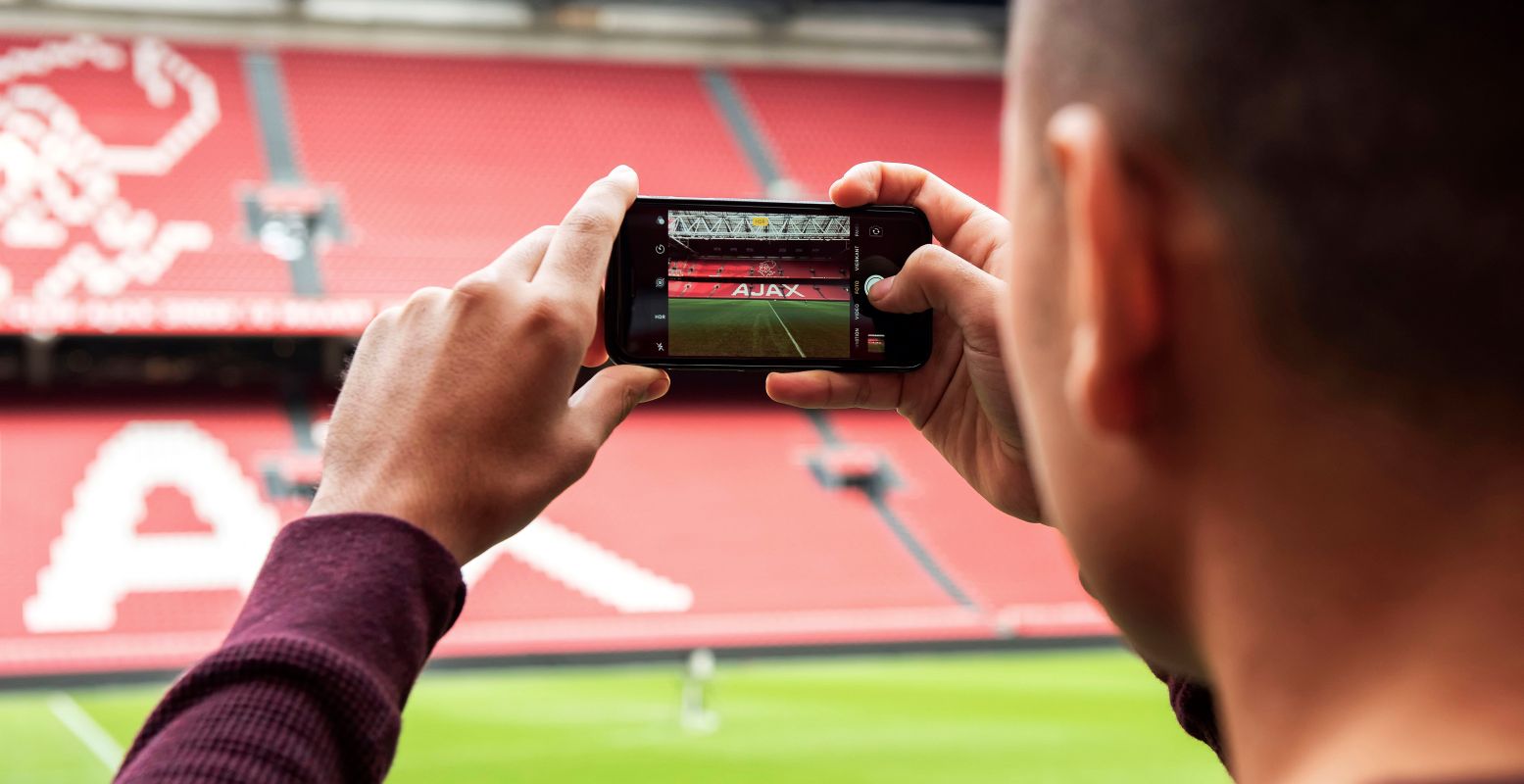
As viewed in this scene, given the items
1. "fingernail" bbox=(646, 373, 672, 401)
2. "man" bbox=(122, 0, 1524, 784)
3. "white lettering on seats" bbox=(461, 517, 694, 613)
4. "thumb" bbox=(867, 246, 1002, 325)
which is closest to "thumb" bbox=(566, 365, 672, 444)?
"fingernail" bbox=(646, 373, 672, 401)

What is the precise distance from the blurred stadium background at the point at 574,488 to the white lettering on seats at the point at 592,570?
3cm

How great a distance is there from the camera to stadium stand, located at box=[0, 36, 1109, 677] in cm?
962

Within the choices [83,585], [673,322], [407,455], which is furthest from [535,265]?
[83,585]

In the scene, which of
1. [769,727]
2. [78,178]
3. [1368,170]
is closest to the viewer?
[1368,170]

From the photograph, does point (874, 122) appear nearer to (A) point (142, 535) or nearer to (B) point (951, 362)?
(A) point (142, 535)

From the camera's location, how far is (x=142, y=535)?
32.1 feet

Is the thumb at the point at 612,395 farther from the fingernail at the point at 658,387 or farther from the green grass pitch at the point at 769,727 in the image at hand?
the green grass pitch at the point at 769,727

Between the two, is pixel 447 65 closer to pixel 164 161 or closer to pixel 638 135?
pixel 638 135

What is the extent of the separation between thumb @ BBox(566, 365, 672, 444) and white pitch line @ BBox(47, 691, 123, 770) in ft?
19.1

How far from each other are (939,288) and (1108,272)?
2.56 feet

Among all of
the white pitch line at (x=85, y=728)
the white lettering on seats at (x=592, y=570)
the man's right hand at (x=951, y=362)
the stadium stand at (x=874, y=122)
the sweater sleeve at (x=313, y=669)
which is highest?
the sweater sleeve at (x=313, y=669)

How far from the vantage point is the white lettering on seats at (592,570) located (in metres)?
9.90

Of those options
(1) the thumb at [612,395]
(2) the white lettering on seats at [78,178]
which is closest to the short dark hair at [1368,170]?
(1) the thumb at [612,395]

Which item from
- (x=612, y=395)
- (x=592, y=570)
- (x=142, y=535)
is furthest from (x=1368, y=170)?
(x=142, y=535)
